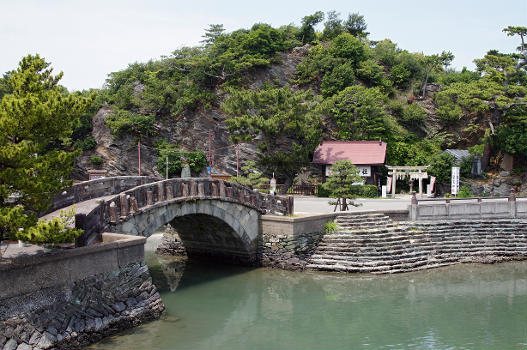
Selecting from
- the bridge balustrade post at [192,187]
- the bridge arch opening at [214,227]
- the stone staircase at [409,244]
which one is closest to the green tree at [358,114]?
the stone staircase at [409,244]

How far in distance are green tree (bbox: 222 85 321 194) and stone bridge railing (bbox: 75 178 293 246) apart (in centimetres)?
1474

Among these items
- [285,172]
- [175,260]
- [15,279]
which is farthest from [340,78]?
[15,279]

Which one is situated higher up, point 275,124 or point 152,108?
point 152,108

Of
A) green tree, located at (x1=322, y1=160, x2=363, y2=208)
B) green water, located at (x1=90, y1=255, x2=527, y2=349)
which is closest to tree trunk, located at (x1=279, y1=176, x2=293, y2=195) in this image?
green tree, located at (x1=322, y1=160, x2=363, y2=208)

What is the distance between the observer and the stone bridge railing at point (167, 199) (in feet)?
51.3

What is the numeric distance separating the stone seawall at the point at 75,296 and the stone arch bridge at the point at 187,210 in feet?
3.55

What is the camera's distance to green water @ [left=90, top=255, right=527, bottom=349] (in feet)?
52.3

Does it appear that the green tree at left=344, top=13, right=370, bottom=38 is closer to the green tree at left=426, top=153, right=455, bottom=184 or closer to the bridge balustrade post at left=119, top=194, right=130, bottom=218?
the green tree at left=426, top=153, right=455, bottom=184

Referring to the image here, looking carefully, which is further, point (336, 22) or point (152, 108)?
point (336, 22)

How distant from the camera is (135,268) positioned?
16109 mm

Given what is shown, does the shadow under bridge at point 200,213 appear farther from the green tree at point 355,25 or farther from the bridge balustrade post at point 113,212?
the green tree at point 355,25

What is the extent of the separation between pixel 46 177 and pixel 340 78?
41993 millimetres

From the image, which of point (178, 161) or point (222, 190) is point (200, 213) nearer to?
point (222, 190)

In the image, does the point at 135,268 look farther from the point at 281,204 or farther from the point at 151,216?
the point at 281,204
